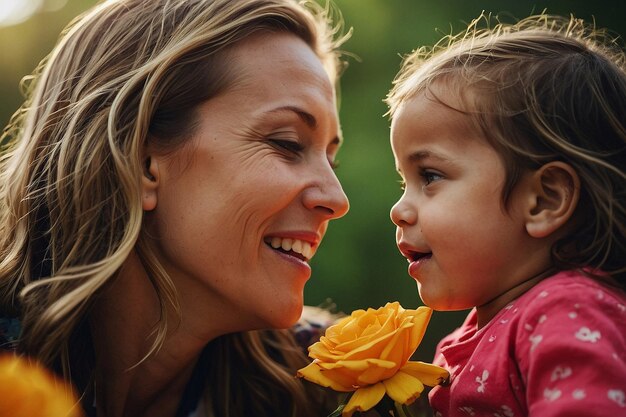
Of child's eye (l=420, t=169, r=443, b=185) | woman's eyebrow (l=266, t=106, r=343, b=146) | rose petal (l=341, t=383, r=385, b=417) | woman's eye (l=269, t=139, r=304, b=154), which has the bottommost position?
rose petal (l=341, t=383, r=385, b=417)

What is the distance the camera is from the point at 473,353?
1.99 m

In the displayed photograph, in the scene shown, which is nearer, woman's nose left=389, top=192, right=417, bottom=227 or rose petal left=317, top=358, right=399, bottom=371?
rose petal left=317, top=358, right=399, bottom=371

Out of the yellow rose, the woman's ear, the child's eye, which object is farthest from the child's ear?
the woman's ear

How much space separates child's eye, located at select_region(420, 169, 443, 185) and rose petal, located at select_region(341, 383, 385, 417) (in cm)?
68

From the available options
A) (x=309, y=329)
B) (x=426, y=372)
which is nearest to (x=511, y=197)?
(x=426, y=372)

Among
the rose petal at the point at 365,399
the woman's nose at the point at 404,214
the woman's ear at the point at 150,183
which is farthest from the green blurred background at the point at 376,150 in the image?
the rose petal at the point at 365,399

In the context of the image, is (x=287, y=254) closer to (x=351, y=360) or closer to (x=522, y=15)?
(x=351, y=360)

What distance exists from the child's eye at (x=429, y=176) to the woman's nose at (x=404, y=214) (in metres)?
0.09

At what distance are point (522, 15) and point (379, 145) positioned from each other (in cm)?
166

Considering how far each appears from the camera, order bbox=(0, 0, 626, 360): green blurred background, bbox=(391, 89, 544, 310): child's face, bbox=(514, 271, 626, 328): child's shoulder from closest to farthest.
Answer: bbox=(514, 271, 626, 328): child's shoulder, bbox=(391, 89, 544, 310): child's face, bbox=(0, 0, 626, 360): green blurred background

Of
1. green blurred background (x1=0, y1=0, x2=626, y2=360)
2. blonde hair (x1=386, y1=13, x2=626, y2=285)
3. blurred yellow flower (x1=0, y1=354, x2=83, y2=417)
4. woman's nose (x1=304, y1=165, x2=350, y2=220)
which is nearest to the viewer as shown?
blurred yellow flower (x1=0, y1=354, x2=83, y2=417)

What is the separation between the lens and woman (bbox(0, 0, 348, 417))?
2377mm

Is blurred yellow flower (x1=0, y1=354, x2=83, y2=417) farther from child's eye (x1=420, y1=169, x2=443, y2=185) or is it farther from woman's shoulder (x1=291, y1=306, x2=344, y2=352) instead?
woman's shoulder (x1=291, y1=306, x2=344, y2=352)

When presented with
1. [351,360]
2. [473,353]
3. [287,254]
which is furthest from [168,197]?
[473,353]
